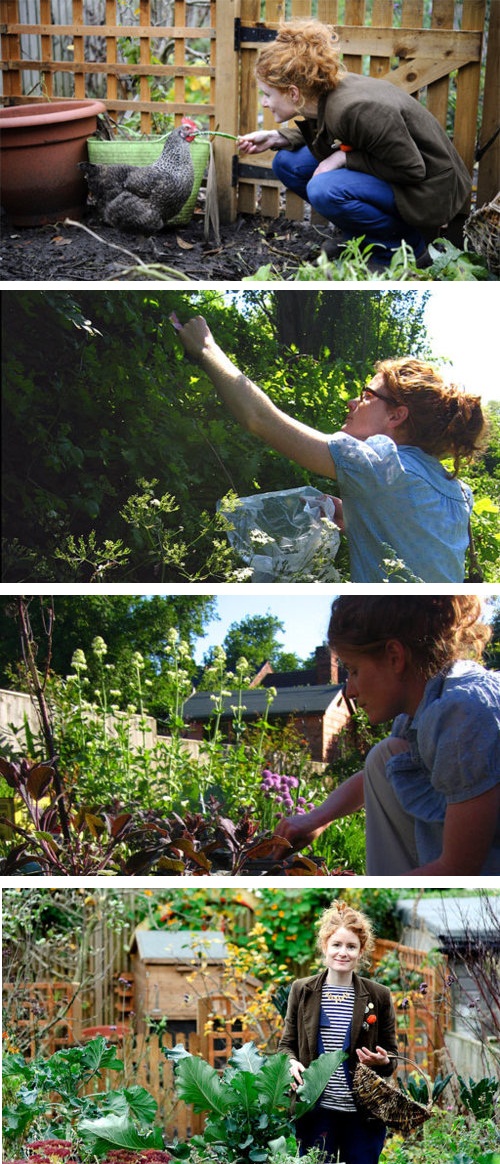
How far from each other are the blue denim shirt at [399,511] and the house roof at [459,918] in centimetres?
95

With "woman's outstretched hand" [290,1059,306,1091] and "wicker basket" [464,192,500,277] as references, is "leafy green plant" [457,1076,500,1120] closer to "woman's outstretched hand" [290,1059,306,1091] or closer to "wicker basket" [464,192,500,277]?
"woman's outstretched hand" [290,1059,306,1091]

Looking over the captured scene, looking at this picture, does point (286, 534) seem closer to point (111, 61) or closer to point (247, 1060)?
point (247, 1060)

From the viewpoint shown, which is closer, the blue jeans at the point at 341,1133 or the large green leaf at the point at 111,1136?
the large green leaf at the point at 111,1136

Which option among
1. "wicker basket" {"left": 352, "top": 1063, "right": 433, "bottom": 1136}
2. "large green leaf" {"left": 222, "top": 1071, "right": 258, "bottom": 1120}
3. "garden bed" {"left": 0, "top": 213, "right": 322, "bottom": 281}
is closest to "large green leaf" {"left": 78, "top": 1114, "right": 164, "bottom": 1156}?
"large green leaf" {"left": 222, "top": 1071, "right": 258, "bottom": 1120}

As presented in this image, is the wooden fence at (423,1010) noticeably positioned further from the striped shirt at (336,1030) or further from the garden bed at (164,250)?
the garden bed at (164,250)

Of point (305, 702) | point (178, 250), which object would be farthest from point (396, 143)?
point (305, 702)

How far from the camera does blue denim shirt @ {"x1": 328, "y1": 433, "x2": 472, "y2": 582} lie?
2.52m

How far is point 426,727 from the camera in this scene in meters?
2.40

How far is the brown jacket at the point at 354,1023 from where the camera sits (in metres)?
2.40

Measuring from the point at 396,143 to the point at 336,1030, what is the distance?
10.3 ft

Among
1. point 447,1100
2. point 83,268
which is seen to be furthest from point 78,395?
point 83,268

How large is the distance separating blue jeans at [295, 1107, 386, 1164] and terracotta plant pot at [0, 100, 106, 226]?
4.19 metres

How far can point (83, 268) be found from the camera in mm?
4719

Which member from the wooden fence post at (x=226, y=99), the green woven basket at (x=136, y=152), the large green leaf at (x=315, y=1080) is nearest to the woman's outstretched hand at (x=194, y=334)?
the large green leaf at (x=315, y=1080)
